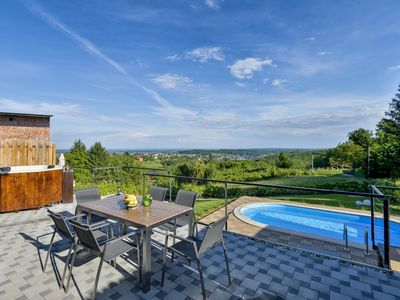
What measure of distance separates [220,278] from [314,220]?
26.7 ft

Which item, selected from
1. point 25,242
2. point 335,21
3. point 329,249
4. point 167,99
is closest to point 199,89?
point 167,99

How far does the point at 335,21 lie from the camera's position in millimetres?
7488

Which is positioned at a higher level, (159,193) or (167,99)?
(167,99)

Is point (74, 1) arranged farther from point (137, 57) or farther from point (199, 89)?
point (199, 89)

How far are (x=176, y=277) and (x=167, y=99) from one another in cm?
1470

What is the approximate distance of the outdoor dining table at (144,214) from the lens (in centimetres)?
216

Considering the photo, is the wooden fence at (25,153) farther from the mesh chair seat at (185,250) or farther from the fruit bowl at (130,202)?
the mesh chair seat at (185,250)

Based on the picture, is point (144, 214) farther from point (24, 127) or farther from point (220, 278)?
point (24, 127)

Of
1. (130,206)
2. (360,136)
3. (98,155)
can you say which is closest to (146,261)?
(130,206)

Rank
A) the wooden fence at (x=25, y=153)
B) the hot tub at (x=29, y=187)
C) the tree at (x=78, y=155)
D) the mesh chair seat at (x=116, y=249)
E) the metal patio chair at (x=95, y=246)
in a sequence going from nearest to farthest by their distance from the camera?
the metal patio chair at (x=95, y=246) → the mesh chair seat at (x=116, y=249) → the hot tub at (x=29, y=187) → the wooden fence at (x=25, y=153) → the tree at (x=78, y=155)

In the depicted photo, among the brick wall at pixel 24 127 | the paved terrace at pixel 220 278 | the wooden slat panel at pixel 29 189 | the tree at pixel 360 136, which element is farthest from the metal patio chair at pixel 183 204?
the tree at pixel 360 136

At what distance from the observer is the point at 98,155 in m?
36.3

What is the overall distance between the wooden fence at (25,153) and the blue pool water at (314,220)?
703 centimetres

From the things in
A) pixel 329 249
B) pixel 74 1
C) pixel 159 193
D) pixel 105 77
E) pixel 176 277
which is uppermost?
pixel 74 1
